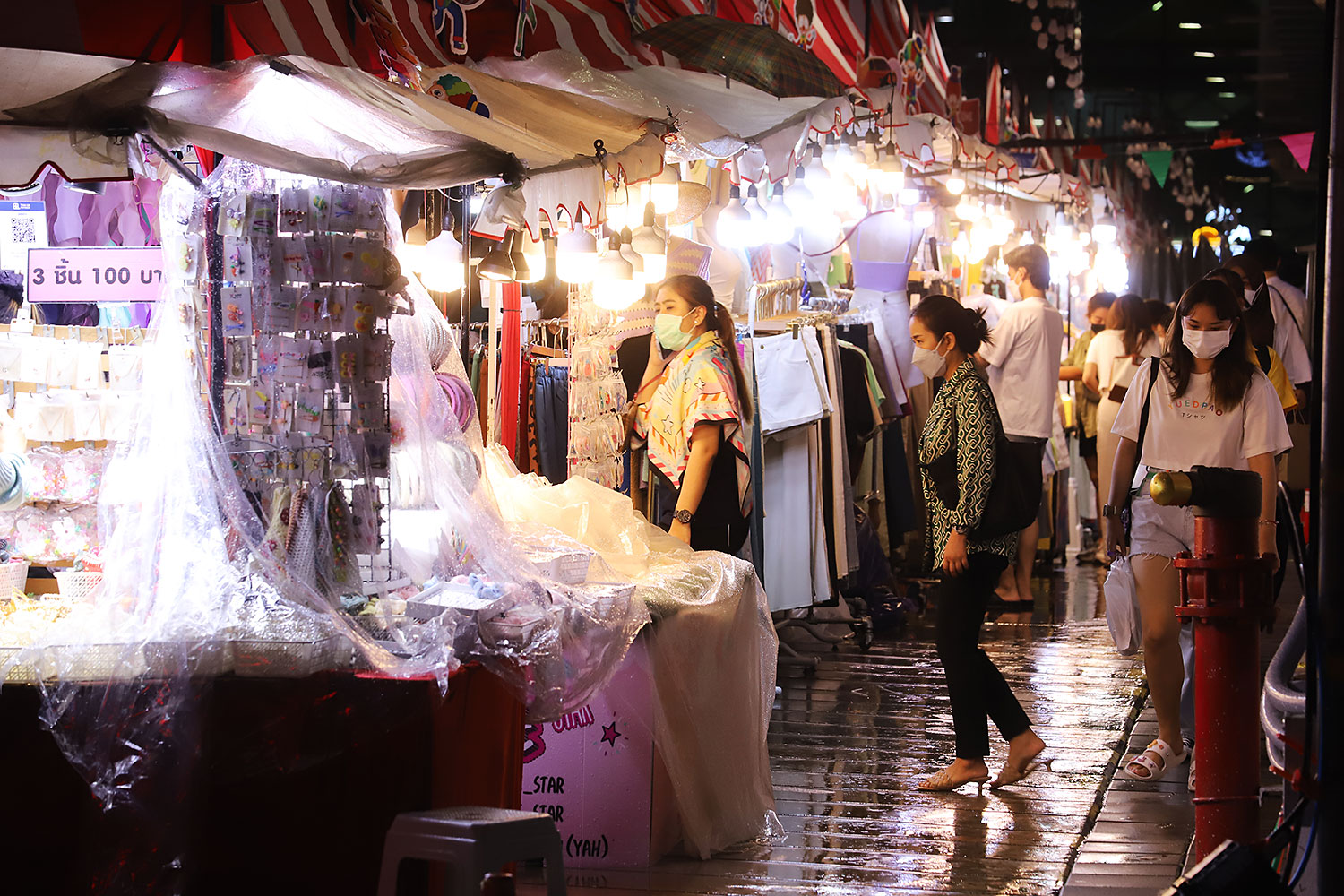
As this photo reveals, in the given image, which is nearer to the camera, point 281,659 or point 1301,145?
point 281,659

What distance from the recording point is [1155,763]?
19.3ft

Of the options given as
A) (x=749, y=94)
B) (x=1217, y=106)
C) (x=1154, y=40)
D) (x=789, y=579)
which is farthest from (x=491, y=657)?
(x=1217, y=106)

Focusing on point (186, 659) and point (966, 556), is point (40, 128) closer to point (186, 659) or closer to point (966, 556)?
point (186, 659)

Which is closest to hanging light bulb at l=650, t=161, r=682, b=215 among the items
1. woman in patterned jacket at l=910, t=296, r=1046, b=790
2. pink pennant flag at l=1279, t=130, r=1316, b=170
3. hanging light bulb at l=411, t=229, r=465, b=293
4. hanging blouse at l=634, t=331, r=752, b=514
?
hanging blouse at l=634, t=331, r=752, b=514

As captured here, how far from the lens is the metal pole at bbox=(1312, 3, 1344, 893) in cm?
258

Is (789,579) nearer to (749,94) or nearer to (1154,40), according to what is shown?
(749,94)

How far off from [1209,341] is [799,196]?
11.8 ft

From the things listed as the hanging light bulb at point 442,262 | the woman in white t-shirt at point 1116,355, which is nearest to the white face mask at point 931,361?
the hanging light bulb at point 442,262

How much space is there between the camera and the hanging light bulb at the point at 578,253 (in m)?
6.38

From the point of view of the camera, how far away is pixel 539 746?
477 centimetres

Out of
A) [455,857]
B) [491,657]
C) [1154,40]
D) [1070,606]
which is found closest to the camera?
[455,857]

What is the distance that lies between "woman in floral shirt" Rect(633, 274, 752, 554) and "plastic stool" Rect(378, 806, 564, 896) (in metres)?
2.70

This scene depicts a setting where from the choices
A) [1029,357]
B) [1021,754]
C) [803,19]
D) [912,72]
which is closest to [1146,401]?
[1021,754]

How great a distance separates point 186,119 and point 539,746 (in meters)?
2.26
